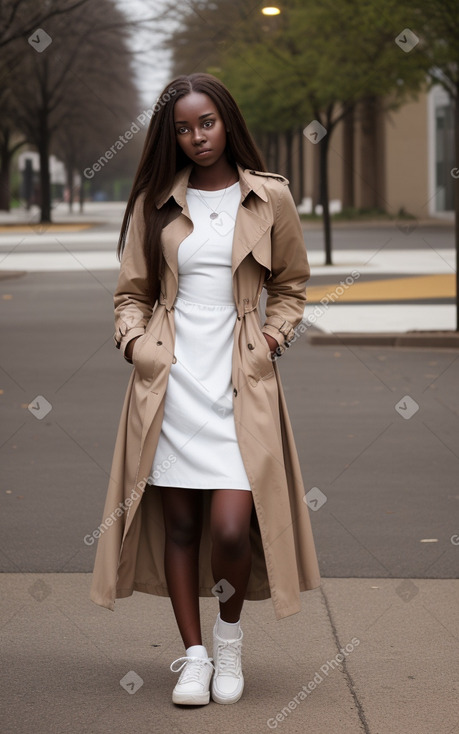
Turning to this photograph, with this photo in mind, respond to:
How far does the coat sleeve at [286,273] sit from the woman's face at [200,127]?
0.27 m

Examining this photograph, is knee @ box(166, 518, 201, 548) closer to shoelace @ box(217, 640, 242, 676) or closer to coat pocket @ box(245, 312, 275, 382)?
shoelace @ box(217, 640, 242, 676)

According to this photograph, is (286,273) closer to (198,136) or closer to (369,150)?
(198,136)

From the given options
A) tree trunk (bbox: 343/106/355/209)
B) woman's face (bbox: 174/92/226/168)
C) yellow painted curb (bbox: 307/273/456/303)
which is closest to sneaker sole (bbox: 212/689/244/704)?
woman's face (bbox: 174/92/226/168)

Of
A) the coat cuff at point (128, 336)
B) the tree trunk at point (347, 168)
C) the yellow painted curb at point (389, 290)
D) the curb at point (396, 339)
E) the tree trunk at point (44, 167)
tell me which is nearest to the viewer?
the coat cuff at point (128, 336)

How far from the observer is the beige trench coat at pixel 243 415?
12.7 ft

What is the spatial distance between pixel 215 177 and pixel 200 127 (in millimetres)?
188

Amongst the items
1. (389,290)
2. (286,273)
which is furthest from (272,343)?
(389,290)

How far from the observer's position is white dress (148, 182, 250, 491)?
3.85 m

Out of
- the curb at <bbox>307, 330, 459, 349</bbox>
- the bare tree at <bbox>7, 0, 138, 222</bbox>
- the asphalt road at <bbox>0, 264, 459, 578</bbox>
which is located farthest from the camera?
the bare tree at <bbox>7, 0, 138, 222</bbox>

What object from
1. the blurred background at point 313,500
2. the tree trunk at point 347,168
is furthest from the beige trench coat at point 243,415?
the tree trunk at point 347,168

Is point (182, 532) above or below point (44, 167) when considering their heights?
below

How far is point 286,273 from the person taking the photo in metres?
4.12

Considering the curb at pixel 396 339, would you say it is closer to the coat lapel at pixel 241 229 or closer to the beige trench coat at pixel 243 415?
the beige trench coat at pixel 243 415

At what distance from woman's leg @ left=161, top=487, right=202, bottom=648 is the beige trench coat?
10 centimetres
